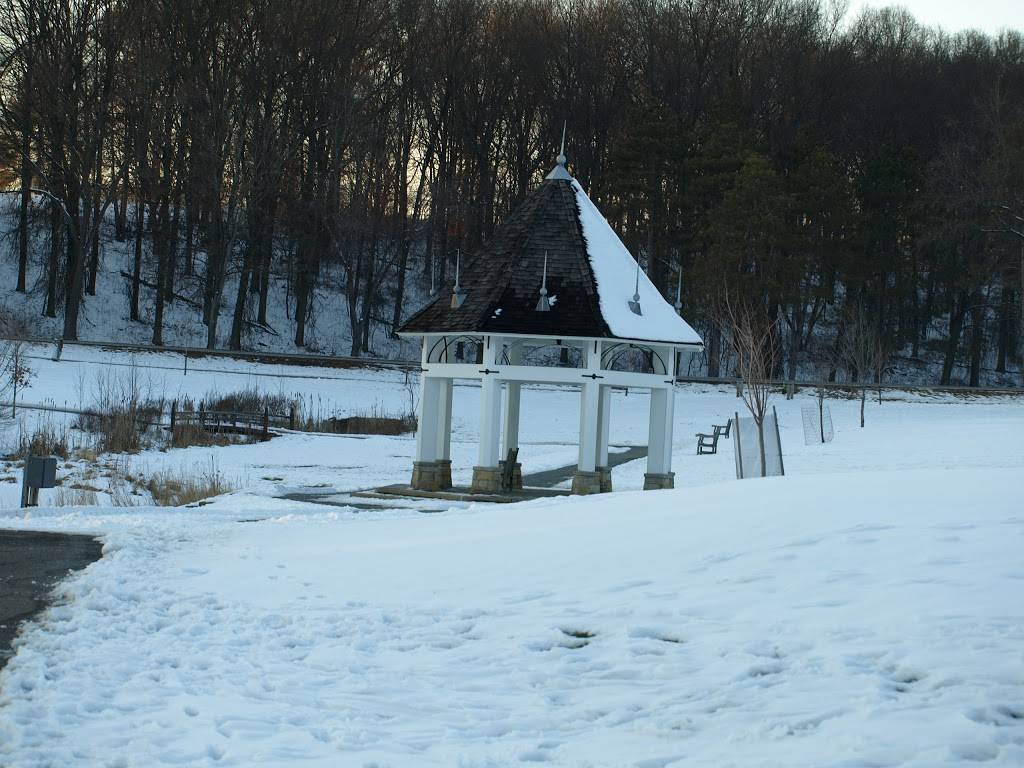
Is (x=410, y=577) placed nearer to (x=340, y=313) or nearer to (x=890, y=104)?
(x=340, y=313)

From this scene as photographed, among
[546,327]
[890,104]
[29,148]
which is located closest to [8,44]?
[29,148]

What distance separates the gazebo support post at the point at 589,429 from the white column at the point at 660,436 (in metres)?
1.08

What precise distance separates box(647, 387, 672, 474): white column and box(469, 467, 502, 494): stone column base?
105 inches

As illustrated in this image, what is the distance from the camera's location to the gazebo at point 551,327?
19484 millimetres

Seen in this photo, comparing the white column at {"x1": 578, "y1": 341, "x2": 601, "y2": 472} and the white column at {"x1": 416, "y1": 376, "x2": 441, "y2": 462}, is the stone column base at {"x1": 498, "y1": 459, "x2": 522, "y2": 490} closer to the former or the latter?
the white column at {"x1": 416, "y1": 376, "x2": 441, "y2": 462}

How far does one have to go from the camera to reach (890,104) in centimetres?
5744

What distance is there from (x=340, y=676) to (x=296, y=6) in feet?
145

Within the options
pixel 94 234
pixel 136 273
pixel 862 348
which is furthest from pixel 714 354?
pixel 94 234

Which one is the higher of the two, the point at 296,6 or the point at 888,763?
the point at 296,6

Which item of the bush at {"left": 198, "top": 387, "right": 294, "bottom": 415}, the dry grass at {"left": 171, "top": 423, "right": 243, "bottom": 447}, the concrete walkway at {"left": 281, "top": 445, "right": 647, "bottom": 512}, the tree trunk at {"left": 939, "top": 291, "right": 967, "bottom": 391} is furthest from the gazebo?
the tree trunk at {"left": 939, "top": 291, "right": 967, "bottom": 391}

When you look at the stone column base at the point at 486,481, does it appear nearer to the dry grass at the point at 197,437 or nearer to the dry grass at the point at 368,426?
the dry grass at the point at 197,437

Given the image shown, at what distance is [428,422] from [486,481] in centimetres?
189

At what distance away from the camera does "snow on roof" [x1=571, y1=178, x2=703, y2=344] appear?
19.8m

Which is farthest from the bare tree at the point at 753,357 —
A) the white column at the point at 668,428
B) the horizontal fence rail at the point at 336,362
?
the horizontal fence rail at the point at 336,362
